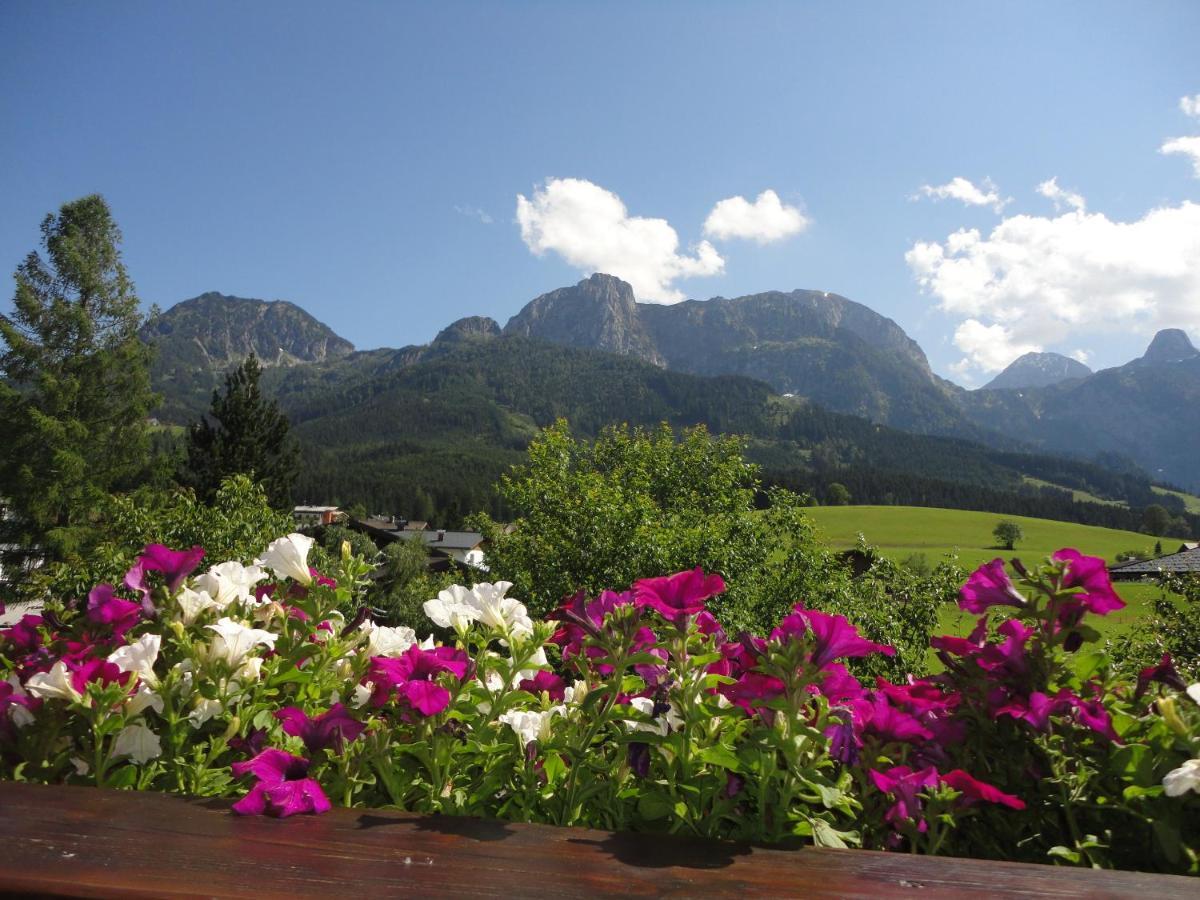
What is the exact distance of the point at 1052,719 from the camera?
5.02 feet

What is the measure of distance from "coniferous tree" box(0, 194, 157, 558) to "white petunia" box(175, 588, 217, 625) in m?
29.2

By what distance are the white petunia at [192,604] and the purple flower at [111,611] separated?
20 cm

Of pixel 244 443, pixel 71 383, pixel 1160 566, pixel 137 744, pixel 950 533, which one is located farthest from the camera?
pixel 950 533

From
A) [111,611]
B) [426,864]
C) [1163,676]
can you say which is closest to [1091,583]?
[1163,676]

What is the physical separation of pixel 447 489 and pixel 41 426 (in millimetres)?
112088

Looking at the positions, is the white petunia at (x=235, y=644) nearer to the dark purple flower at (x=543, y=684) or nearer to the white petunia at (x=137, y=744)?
the white petunia at (x=137, y=744)

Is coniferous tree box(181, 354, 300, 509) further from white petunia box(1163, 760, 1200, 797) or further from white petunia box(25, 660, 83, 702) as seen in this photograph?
white petunia box(1163, 760, 1200, 797)

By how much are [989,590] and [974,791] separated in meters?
0.52

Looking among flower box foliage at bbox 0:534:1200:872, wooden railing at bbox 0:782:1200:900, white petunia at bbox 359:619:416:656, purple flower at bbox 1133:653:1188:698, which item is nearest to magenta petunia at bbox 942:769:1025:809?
flower box foliage at bbox 0:534:1200:872

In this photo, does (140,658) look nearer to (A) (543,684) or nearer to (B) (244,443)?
(A) (543,684)

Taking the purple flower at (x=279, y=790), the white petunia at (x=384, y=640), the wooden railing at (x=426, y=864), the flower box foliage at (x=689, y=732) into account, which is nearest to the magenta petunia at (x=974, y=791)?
the flower box foliage at (x=689, y=732)

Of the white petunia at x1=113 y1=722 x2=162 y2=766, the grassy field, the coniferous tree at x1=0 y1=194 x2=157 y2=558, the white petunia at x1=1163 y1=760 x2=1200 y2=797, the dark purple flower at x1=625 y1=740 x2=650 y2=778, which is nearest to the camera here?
the white petunia at x1=1163 y1=760 x2=1200 y2=797

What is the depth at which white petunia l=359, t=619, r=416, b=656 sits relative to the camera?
201cm

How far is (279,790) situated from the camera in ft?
4.41
